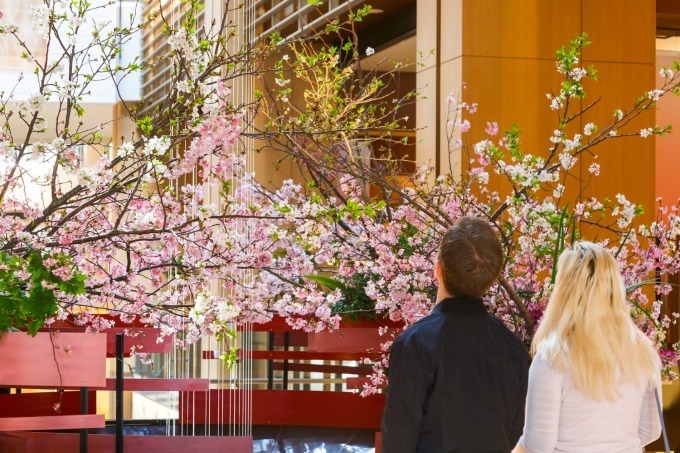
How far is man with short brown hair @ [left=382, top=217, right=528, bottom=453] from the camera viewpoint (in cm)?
220

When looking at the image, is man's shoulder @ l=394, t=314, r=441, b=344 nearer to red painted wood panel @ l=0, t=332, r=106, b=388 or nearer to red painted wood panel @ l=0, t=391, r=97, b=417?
red painted wood panel @ l=0, t=332, r=106, b=388

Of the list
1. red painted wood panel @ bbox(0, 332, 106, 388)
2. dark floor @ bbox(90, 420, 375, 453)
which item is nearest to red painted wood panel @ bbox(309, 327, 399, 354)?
dark floor @ bbox(90, 420, 375, 453)

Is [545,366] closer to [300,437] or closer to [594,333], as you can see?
[594,333]

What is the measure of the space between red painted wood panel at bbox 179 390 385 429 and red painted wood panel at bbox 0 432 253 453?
193 cm

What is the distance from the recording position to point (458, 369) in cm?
224

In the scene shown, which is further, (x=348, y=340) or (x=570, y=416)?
(x=348, y=340)

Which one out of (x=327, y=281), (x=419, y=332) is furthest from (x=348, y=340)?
(x=419, y=332)

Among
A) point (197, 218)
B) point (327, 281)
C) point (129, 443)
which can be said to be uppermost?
point (197, 218)

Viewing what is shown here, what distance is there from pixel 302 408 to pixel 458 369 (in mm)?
Answer: 4132

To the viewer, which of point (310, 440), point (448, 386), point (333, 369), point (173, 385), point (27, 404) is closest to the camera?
point (448, 386)

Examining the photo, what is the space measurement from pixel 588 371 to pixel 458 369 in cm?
34

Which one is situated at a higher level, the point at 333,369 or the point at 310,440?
the point at 333,369

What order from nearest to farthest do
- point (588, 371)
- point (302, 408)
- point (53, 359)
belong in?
point (588, 371) < point (53, 359) < point (302, 408)

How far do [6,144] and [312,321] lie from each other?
1913 mm
